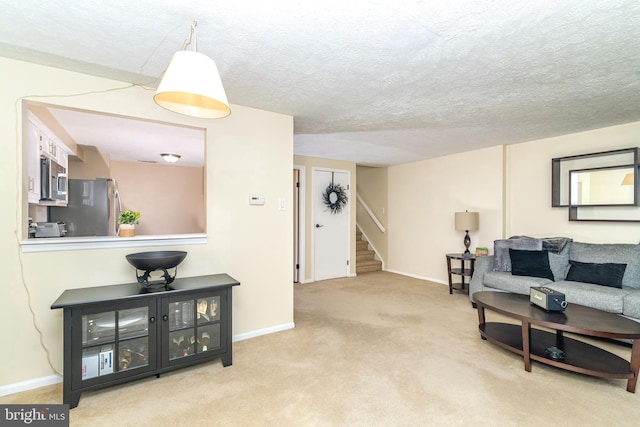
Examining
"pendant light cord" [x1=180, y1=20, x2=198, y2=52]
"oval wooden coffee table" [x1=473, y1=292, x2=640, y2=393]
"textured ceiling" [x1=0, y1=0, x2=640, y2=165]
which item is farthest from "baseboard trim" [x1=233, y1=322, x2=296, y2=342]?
"pendant light cord" [x1=180, y1=20, x2=198, y2=52]

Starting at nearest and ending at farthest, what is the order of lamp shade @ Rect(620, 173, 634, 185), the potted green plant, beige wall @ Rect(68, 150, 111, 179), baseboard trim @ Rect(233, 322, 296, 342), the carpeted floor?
the carpeted floor
the potted green plant
baseboard trim @ Rect(233, 322, 296, 342)
lamp shade @ Rect(620, 173, 634, 185)
beige wall @ Rect(68, 150, 111, 179)

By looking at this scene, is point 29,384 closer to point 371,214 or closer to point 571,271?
point 571,271

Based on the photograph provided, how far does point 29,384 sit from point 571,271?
4887 mm

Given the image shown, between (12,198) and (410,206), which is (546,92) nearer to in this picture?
(410,206)

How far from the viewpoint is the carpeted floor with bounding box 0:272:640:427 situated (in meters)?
1.73

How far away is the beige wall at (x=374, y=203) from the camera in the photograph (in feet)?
20.6

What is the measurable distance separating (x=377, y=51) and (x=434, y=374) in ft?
7.35

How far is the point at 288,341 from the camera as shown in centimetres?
277

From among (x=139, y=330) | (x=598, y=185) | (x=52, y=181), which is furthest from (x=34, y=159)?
(x=598, y=185)

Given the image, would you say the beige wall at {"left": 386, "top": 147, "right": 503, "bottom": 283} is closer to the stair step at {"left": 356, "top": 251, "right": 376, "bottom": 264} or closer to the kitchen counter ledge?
the stair step at {"left": 356, "top": 251, "right": 376, "bottom": 264}

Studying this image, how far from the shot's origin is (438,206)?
521cm

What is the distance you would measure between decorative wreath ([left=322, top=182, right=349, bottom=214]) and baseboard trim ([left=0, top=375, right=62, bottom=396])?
159 inches

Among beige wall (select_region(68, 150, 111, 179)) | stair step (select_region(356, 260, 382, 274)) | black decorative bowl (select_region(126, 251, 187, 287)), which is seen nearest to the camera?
black decorative bowl (select_region(126, 251, 187, 287))

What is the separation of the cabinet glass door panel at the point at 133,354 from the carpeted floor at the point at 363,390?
0.17 meters
